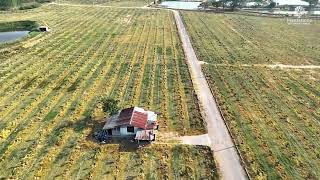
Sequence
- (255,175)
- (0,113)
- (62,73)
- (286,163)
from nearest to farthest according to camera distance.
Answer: (255,175)
(286,163)
(0,113)
(62,73)

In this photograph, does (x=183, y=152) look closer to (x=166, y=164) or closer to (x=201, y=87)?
(x=166, y=164)

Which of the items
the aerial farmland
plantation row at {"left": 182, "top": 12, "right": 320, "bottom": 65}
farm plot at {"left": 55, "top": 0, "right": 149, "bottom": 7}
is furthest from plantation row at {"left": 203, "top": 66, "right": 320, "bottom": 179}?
farm plot at {"left": 55, "top": 0, "right": 149, "bottom": 7}

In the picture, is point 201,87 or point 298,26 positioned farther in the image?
point 298,26

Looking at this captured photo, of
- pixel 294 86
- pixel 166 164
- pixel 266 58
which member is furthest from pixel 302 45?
pixel 166 164

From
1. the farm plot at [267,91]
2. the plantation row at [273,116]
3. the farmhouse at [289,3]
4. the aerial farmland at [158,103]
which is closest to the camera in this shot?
the aerial farmland at [158,103]

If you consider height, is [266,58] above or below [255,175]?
above

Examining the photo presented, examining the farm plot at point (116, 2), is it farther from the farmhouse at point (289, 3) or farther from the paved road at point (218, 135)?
the paved road at point (218, 135)

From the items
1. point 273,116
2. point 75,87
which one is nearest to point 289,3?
point 273,116

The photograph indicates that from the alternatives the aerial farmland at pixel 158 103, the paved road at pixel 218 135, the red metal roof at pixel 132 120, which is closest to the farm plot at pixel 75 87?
the aerial farmland at pixel 158 103
